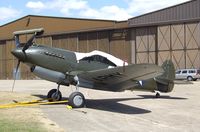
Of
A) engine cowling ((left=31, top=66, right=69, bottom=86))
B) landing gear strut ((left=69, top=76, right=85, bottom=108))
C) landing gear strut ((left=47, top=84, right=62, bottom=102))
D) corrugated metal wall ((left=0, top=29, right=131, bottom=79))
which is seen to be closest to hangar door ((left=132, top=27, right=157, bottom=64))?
corrugated metal wall ((left=0, top=29, right=131, bottom=79))

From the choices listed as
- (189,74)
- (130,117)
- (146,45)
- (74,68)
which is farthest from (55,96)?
(146,45)

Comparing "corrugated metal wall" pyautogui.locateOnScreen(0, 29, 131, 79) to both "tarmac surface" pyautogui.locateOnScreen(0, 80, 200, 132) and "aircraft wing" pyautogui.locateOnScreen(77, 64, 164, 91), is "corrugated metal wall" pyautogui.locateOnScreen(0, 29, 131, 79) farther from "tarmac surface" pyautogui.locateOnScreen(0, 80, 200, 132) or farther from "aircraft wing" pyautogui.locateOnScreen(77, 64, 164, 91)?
"tarmac surface" pyautogui.locateOnScreen(0, 80, 200, 132)

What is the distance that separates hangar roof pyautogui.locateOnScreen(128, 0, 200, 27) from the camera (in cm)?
5428

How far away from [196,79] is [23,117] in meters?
41.9

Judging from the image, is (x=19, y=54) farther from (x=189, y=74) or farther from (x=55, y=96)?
(x=189, y=74)

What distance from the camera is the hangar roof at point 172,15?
54281 millimetres

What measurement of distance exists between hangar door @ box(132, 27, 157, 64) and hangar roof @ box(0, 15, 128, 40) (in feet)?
10.5

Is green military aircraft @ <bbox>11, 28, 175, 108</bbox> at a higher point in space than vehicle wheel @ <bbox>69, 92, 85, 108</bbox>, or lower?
higher

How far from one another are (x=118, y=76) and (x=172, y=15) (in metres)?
42.7

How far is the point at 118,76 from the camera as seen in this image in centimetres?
1542

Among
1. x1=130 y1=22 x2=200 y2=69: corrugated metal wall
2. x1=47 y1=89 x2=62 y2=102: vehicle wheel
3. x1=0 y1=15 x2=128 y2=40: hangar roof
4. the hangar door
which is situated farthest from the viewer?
x1=0 y1=15 x2=128 y2=40: hangar roof

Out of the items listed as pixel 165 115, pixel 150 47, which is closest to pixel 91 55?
pixel 165 115

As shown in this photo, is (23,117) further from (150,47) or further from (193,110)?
(150,47)

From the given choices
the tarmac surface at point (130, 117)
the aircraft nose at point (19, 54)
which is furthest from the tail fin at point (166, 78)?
the aircraft nose at point (19, 54)
